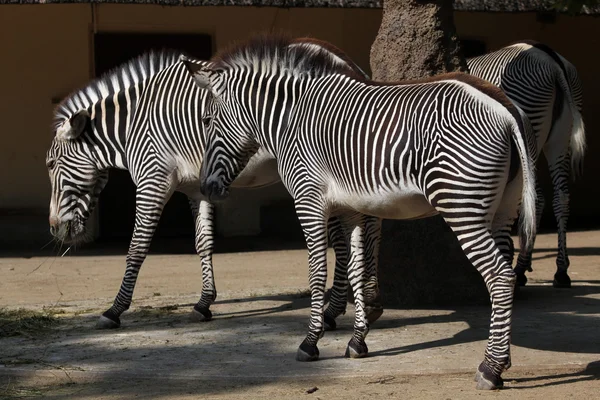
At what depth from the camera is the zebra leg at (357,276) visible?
6.10 m

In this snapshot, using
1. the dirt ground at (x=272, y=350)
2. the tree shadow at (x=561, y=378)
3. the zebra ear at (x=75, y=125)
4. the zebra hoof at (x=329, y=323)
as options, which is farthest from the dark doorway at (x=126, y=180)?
the tree shadow at (x=561, y=378)

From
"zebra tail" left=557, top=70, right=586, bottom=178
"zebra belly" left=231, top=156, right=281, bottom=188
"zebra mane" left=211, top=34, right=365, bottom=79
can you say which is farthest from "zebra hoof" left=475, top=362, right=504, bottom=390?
"zebra tail" left=557, top=70, right=586, bottom=178

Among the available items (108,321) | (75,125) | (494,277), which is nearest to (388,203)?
(494,277)

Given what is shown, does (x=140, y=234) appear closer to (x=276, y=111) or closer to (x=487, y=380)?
(x=276, y=111)

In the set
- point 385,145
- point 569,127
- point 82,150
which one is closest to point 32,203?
point 82,150

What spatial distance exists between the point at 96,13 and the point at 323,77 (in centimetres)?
684

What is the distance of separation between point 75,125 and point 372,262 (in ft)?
8.37

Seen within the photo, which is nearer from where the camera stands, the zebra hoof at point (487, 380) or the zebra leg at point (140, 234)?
the zebra hoof at point (487, 380)

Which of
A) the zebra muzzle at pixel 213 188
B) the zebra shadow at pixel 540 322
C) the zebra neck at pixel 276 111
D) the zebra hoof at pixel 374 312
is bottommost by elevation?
the zebra shadow at pixel 540 322

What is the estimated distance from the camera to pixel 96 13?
490 inches

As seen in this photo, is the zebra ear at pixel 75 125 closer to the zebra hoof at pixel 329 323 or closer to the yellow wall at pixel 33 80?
the zebra hoof at pixel 329 323

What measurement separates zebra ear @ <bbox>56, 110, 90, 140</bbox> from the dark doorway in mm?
4875

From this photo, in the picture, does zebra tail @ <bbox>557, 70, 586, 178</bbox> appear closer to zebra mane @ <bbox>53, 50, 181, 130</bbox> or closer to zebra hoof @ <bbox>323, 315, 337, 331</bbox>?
zebra hoof @ <bbox>323, 315, 337, 331</bbox>

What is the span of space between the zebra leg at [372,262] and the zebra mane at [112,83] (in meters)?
2.27
